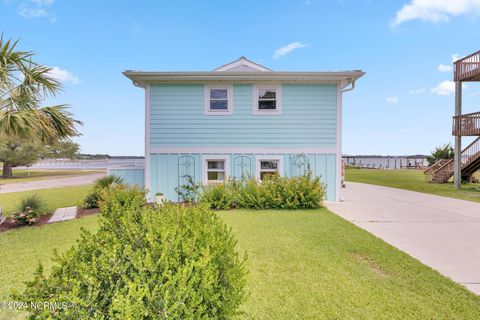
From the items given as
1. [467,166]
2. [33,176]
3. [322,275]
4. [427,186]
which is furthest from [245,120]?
[33,176]

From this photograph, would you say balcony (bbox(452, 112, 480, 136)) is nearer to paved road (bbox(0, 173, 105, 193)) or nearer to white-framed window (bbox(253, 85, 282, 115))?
white-framed window (bbox(253, 85, 282, 115))

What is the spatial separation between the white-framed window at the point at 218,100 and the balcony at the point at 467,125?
1411cm

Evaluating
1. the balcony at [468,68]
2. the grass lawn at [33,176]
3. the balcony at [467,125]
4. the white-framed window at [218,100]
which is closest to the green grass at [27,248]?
the white-framed window at [218,100]

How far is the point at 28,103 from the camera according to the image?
627 centimetres

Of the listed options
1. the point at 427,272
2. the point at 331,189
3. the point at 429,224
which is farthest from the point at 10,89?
the point at 429,224

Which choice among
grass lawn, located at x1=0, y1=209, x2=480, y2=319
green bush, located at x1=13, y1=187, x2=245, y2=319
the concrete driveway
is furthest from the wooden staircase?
green bush, located at x1=13, y1=187, x2=245, y2=319

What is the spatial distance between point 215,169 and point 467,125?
15.0m

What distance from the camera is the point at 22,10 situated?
9969 mm

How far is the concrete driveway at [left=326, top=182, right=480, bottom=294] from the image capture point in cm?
396

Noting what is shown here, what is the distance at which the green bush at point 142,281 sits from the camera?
4.35 feet

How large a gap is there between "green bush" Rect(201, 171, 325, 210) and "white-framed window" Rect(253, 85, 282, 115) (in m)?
2.78

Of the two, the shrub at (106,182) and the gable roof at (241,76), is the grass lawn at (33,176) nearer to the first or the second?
the shrub at (106,182)

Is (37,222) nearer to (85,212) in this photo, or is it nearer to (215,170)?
(85,212)

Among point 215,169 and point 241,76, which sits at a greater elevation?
point 241,76
